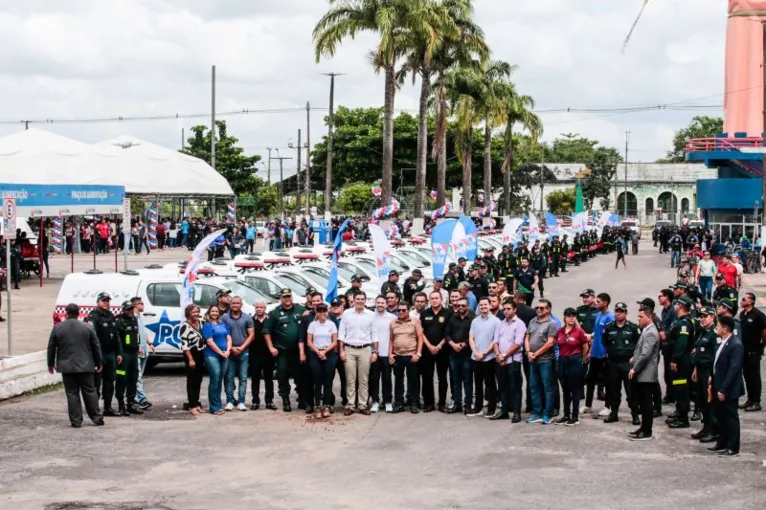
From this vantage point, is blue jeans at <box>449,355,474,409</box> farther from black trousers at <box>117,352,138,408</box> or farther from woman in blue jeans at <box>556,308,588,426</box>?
black trousers at <box>117,352,138,408</box>

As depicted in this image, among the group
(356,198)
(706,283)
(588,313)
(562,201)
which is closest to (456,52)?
(706,283)

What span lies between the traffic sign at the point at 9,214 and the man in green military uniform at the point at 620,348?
1058 centimetres

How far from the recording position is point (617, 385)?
44.3ft

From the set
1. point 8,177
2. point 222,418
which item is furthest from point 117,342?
point 8,177

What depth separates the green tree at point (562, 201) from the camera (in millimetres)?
110838

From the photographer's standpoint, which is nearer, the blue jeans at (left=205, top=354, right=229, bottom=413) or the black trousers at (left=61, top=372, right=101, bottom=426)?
the black trousers at (left=61, top=372, right=101, bottom=426)

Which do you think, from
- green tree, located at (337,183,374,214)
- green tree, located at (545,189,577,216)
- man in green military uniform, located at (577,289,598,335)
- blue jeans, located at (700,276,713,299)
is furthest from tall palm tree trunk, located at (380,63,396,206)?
green tree, located at (545,189,577,216)

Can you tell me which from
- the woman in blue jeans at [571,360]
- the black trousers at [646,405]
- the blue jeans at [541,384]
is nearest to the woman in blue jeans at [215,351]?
the blue jeans at [541,384]

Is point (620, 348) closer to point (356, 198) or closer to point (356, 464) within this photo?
point (356, 464)

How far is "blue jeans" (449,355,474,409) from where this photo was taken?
14.5 metres

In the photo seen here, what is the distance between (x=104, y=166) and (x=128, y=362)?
3726cm

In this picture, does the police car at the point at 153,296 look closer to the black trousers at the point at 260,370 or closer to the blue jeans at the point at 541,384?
A: the black trousers at the point at 260,370

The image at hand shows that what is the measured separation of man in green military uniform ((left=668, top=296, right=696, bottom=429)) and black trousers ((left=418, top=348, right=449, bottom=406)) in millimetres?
3012

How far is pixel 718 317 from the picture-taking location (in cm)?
1204
